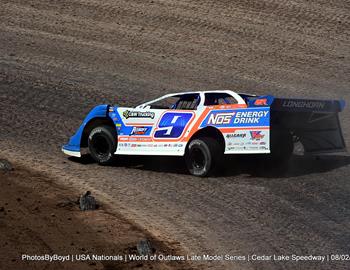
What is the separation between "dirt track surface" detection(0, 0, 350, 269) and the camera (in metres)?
11.0

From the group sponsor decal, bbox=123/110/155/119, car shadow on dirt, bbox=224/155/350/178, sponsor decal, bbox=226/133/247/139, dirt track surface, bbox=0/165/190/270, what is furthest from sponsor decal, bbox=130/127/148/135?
dirt track surface, bbox=0/165/190/270

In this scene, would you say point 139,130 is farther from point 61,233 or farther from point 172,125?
point 61,233

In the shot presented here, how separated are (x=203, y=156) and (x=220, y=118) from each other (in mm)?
739

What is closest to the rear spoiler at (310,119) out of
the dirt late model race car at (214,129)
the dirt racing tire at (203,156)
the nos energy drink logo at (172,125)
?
the dirt late model race car at (214,129)

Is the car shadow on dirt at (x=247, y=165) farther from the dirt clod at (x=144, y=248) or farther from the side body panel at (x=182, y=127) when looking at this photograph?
the dirt clod at (x=144, y=248)

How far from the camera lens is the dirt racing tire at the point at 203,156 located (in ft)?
42.7

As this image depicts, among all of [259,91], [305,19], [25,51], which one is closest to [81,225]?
[259,91]

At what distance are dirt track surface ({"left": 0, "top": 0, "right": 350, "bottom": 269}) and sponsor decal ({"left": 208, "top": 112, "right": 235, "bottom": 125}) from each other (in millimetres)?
1008

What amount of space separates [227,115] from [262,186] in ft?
4.44

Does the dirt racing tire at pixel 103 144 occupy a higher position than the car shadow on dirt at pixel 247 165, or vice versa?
the dirt racing tire at pixel 103 144

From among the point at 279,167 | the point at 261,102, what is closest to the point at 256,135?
the point at 261,102

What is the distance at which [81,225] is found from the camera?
10703 millimetres

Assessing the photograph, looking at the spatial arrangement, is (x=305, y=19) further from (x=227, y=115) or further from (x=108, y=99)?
(x=227, y=115)

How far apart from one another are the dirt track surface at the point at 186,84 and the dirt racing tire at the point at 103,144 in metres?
0.24
